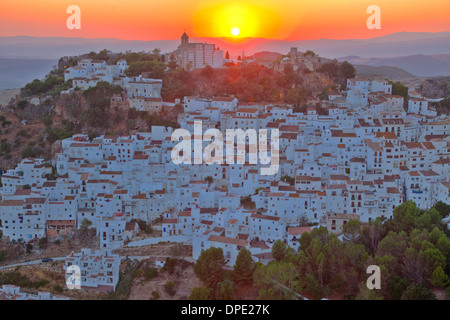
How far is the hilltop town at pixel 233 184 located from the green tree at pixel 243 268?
466mm

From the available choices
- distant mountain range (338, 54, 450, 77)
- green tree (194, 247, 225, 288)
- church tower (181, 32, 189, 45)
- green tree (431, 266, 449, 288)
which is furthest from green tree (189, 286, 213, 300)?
distant mountain range (338, 54, 450, 77)

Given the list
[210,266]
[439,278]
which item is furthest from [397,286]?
[210,266]

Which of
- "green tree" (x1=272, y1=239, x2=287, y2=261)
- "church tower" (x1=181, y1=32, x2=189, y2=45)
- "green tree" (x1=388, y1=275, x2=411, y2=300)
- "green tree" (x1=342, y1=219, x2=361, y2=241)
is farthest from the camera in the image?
"church tower" (x1=181, y1=32, x2=189, y2=45)

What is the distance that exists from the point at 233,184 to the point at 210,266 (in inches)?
187

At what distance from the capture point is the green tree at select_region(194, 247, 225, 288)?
1536 cm

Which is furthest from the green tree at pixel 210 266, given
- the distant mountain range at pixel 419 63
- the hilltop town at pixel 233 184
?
the distant mountain range at pixel 419 63

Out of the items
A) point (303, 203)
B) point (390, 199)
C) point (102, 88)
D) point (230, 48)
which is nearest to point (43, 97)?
point (102, 88)

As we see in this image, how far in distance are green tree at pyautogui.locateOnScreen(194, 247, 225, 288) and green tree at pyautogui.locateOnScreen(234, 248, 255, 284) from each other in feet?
1.81

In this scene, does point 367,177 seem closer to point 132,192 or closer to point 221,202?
point 221,202

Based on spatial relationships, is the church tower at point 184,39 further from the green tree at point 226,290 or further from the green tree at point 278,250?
the green tree at point 226,290

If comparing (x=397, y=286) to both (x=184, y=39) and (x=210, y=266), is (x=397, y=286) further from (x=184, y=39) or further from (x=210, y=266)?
(x=184, y=39)

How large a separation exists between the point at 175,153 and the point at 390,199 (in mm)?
8357

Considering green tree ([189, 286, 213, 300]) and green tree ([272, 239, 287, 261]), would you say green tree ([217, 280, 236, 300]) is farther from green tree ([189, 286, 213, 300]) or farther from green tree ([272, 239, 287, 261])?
green tree ([272, 239, 287, 261])

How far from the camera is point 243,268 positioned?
15305 millimetres
